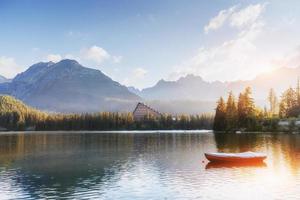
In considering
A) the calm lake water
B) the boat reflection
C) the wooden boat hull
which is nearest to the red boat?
the wooden boat hull

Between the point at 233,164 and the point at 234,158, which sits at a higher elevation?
the point at 234,158

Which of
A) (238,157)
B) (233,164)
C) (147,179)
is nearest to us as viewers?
(147,179)

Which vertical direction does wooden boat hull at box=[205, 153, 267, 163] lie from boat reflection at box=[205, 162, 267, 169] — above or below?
above

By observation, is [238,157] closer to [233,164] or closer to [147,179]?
[233,164]

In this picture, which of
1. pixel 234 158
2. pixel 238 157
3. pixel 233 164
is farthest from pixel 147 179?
pixel 238 157

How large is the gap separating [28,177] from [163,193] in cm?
2520

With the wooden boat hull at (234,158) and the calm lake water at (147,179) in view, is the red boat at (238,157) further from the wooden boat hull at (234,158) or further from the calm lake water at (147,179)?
the calm lake water at (147,179)

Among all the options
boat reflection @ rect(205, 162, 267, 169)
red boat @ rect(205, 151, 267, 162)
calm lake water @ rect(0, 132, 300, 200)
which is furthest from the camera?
red boat @ rect(205, 151, 267, 162)

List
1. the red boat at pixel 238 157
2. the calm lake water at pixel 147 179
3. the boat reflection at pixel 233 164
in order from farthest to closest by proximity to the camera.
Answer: the red boat at pixel 238 157, the boat reflection at pixel 233 164, the calm lake water at pixel 147 179

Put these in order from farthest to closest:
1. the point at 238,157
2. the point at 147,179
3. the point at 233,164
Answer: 1. the point at 238,157
2. the point at 233,164
3. the point at 147,179

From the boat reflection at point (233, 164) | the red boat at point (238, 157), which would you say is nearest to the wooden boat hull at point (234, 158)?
the red boat at point (238, 157)

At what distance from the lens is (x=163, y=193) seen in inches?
1987

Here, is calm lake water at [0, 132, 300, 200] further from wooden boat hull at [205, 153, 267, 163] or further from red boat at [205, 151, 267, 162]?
red boat at [205, 151, 267, 162]

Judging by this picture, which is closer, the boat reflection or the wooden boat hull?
the boat reflection
